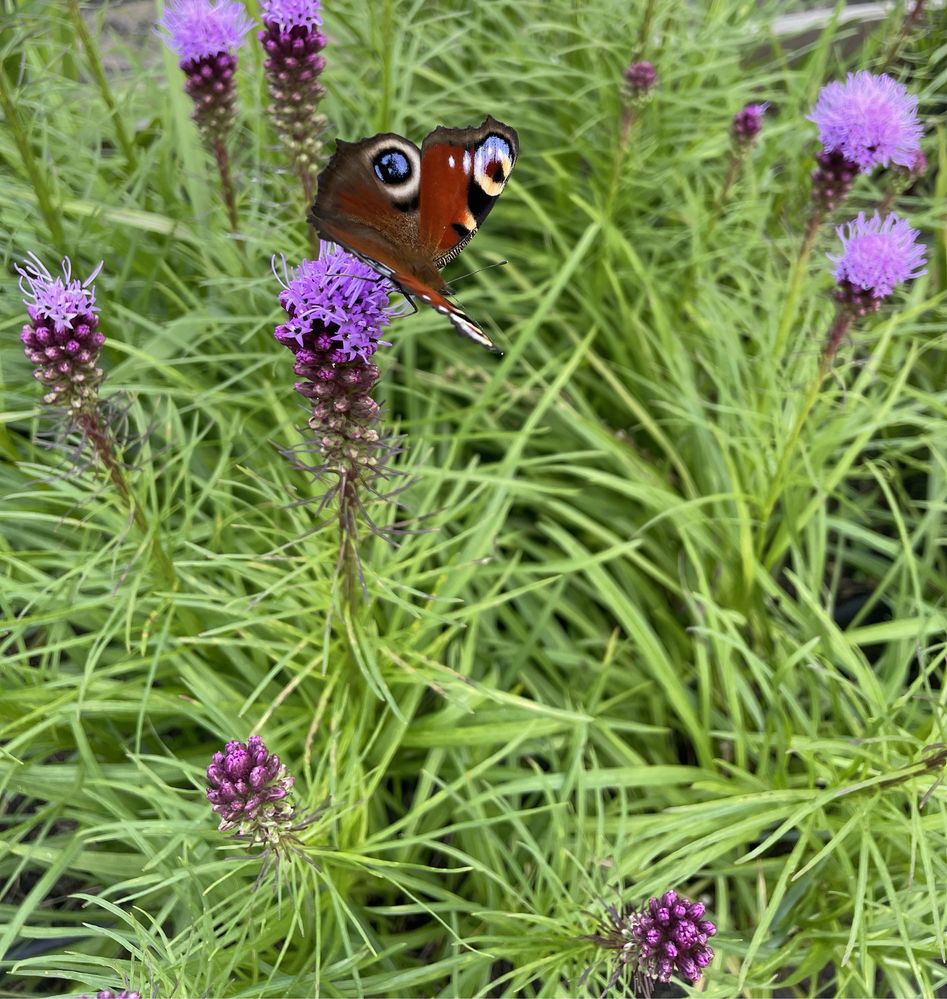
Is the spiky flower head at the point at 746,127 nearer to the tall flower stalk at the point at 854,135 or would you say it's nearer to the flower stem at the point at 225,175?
the tall flower stalk at the point at 854,135

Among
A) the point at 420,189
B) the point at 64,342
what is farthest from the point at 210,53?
the point at 64,342

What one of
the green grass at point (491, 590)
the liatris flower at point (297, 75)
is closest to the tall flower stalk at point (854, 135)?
the green grass at point (491, 590)

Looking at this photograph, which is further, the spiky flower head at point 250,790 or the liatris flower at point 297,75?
the liatris flower at point 297,75

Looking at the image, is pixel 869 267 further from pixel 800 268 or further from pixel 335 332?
pixel 335 332

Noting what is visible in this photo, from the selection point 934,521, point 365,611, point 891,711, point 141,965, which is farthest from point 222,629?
point 934,521

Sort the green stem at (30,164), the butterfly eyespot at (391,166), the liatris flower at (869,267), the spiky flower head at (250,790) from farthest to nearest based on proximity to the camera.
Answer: the green stem at (30,164)
the liatris flower at (869,267)
the butterfly eyespot at (391,166)
the spiky flower head at (250,790)

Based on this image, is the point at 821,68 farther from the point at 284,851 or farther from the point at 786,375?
the point at 284,851

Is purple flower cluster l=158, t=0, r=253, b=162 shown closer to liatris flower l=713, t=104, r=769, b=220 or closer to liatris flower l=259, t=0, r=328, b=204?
liatris flower l=259, t=0, r=328, b=204
